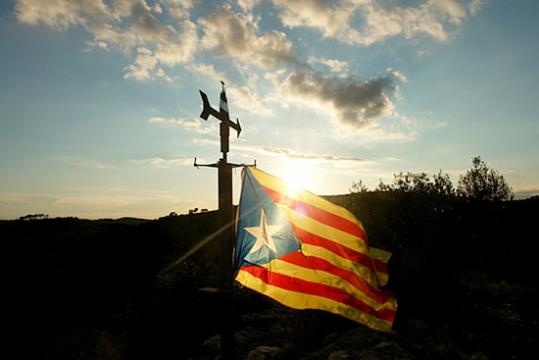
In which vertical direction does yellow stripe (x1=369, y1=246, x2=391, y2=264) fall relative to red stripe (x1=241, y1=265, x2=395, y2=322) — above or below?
above

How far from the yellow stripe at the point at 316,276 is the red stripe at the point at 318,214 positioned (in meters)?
0.76

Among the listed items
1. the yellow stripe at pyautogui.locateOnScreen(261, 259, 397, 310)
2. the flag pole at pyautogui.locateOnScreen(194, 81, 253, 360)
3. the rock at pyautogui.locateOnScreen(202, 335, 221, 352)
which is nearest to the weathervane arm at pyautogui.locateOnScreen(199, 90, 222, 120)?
the flag pole at pyautogui.locateOnScreen(194, 81, 253, 360)

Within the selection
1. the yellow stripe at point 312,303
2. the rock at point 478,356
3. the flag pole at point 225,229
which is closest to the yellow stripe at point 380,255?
the yellow stripe at point 312,303

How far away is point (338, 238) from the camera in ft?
17.7

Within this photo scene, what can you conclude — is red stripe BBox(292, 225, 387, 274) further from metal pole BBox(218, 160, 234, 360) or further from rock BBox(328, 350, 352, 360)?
rock BBox(328, 350, 352, 360)

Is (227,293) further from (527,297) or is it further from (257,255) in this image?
(527,297)

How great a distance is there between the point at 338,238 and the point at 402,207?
1027cm

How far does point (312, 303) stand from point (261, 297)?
25.7ft

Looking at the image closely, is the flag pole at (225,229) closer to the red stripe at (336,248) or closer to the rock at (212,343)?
the red stripe at (336,248)

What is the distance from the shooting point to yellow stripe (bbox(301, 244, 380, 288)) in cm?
515

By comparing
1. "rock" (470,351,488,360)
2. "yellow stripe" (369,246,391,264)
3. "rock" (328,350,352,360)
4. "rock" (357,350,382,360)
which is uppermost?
"yellow stripe" (369,246,391,264)

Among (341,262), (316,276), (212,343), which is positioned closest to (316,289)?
(316,276)

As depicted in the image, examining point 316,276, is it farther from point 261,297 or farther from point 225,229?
point 261,297

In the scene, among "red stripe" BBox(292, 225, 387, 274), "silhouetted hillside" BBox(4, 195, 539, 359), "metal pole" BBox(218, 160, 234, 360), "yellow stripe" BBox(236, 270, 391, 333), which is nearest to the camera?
"yellow stripe" BBox(236, 270, 391, 333)
